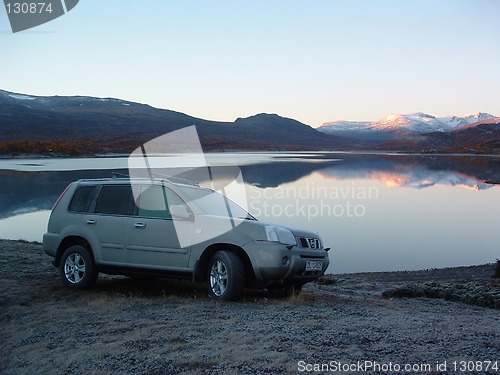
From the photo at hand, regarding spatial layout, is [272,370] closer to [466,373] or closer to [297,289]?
[466,373]

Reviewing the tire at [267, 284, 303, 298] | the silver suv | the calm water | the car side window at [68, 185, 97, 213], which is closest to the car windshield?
the silver suv

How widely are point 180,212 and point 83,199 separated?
2.18 m

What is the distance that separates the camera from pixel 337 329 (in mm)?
6328

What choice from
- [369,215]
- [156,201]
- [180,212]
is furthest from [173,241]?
[369,215]

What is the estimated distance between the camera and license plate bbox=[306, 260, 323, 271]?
8470 millimetres

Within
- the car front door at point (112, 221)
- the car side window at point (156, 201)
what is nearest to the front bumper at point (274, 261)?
the car side window at point (156, 201)

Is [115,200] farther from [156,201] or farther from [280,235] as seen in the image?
[280,235]

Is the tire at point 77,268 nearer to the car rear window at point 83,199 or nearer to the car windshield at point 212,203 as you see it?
the car rear window at point 83,199

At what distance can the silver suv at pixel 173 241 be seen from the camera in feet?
26.7

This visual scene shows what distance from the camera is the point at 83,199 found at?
31.6 ft

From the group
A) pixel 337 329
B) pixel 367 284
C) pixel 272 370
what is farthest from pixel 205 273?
pixel 367 284

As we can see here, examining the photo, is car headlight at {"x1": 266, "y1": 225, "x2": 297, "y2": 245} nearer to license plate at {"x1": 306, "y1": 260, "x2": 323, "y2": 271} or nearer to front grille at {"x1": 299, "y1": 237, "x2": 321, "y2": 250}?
front grille at {"x1": 299, "y1": 237, "x2": 321, "y2": 250}

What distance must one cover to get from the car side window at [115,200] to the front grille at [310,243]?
2.70 meters

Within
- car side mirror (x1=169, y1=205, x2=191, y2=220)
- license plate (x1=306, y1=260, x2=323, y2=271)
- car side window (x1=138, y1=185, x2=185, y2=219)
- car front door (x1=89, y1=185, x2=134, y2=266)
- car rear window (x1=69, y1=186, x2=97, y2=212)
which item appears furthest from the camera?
car rear window (x1=69, y1=186, x2=97, y2=212)
